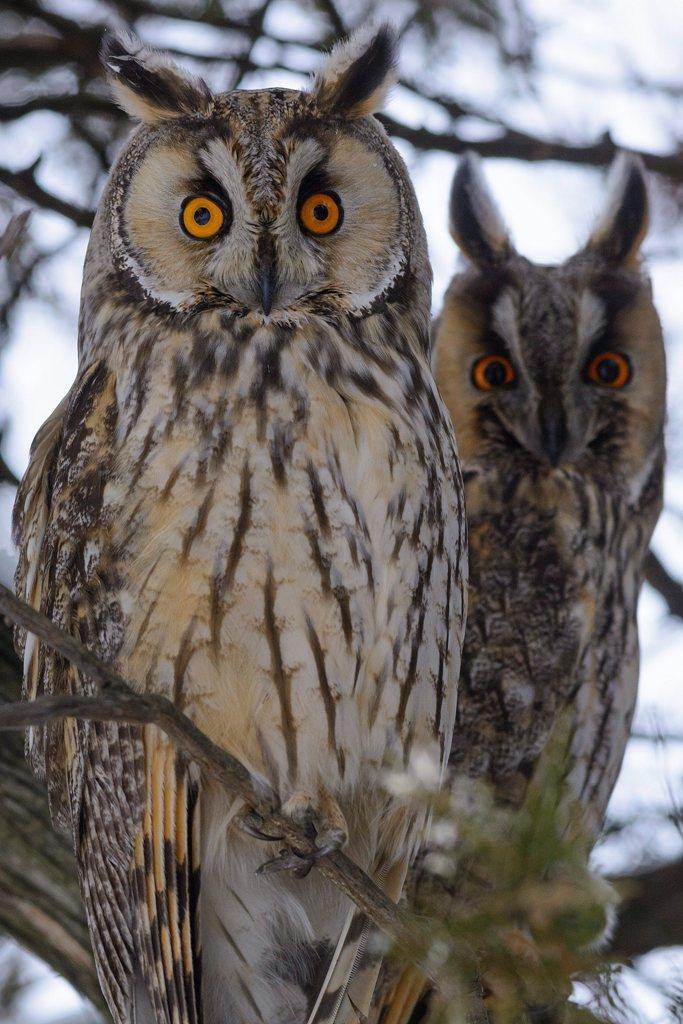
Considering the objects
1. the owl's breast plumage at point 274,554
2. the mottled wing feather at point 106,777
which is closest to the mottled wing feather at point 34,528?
the mottled wing feather at point 106,777

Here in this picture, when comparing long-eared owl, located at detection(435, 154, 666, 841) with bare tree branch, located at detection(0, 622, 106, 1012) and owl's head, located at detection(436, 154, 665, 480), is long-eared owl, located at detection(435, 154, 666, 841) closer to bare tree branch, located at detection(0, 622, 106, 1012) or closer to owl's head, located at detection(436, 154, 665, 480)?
owl's head, located at detection(436, 154, 665, 480)

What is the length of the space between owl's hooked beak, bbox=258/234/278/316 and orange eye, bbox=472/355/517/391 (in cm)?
136

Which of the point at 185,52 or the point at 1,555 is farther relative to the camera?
the point at 185,52

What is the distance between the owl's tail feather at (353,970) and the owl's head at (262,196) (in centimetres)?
104

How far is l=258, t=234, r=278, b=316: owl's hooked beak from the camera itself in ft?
7.17

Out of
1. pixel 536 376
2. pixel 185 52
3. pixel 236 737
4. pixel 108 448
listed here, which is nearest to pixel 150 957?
pixel 236 737

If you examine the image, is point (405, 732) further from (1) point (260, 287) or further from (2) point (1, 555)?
(2) point (1, 555)

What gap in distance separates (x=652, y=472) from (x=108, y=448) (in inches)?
74.6

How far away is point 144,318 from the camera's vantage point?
2.30 m

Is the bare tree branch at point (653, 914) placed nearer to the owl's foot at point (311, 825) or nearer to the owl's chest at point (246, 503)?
the owl's foot at point (311, 825)

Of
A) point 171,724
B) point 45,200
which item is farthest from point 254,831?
point 45,200

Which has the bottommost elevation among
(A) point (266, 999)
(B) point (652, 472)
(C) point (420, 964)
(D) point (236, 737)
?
(C) point (420, 964)

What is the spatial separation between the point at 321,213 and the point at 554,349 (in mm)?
1170

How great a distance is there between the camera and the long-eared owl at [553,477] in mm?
3180
